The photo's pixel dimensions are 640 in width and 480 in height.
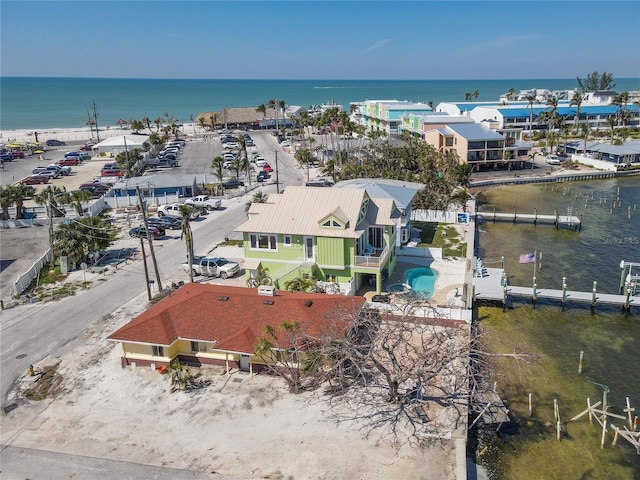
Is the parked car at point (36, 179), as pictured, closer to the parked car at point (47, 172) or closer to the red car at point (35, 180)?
the red car at point (35, 180)

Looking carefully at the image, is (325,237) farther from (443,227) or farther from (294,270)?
(443,227)

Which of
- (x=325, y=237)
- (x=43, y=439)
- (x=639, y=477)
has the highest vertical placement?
(x=325, y=237)

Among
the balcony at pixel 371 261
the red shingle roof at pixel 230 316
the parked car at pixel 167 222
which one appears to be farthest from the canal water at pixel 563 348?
the parked car at pixel 167 222

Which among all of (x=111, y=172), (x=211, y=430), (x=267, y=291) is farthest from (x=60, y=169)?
(x=211, y=430)

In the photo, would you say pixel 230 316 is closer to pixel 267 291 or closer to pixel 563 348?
pixel 267 291

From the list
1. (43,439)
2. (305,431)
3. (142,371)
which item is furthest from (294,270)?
(43,439)

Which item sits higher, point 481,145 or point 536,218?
point 481,145

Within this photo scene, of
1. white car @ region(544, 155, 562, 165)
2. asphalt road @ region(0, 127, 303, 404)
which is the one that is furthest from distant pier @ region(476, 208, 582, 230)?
asphalt road @ region(0, 127, 303, 404)
